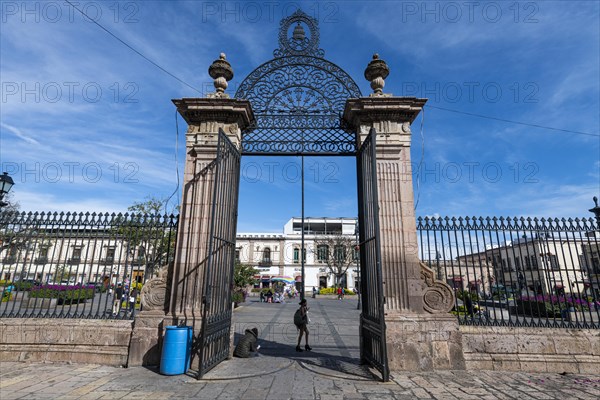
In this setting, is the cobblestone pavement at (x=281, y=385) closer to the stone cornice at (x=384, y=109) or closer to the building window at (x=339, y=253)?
the stone cornice at (x=384, y=109)

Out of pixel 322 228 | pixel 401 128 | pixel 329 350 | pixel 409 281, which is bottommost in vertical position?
pixel 329 350

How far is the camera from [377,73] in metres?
7.22

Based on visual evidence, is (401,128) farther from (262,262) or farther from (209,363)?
(262,262)

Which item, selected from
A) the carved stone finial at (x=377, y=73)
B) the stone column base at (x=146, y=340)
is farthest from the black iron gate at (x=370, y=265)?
the stone column base at (x=146, y=340)

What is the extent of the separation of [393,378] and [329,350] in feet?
9.21

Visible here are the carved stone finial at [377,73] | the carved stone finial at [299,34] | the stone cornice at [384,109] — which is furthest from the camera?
the carved stone finial at [299,34]

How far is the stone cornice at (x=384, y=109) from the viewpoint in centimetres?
686

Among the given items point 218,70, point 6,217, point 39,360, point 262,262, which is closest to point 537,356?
point 218,70

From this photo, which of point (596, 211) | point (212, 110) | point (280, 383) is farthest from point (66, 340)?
point (596, 211)

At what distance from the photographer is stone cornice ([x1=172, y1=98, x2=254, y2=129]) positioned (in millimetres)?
6992

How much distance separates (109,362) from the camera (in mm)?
6195

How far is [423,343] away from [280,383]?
274cm

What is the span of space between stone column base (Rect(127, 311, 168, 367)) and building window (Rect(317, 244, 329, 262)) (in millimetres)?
33452

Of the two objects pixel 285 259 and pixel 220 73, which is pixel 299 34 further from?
pixel 285 259
